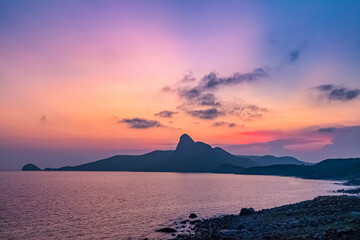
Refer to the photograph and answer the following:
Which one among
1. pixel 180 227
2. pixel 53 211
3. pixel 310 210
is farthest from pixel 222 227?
pixel 53 211

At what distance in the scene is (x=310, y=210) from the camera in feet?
152

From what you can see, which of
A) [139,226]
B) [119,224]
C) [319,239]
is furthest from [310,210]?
[119,224]

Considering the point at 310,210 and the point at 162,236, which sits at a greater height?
the point at 310,210

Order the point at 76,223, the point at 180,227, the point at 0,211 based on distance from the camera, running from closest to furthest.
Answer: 1. the point at 180,227
2. the point at 76,223
3. the point at 0,211

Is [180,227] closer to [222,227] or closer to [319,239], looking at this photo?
[222,227]

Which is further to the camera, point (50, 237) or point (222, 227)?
point (222, 227)

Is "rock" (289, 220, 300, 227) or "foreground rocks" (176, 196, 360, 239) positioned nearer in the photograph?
"foreground rocks" (176, 196, 360, 239)

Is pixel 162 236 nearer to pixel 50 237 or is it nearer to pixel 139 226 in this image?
pixel 139 226

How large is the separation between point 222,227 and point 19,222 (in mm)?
40623

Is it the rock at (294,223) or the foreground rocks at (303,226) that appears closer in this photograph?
the foreground rocks at (303,226)

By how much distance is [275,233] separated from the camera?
35594 mm

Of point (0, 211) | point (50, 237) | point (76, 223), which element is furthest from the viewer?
point (0, 211)

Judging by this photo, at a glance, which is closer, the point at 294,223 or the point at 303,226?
the point at 303,226

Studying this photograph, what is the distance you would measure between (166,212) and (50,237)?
99.1 feet
